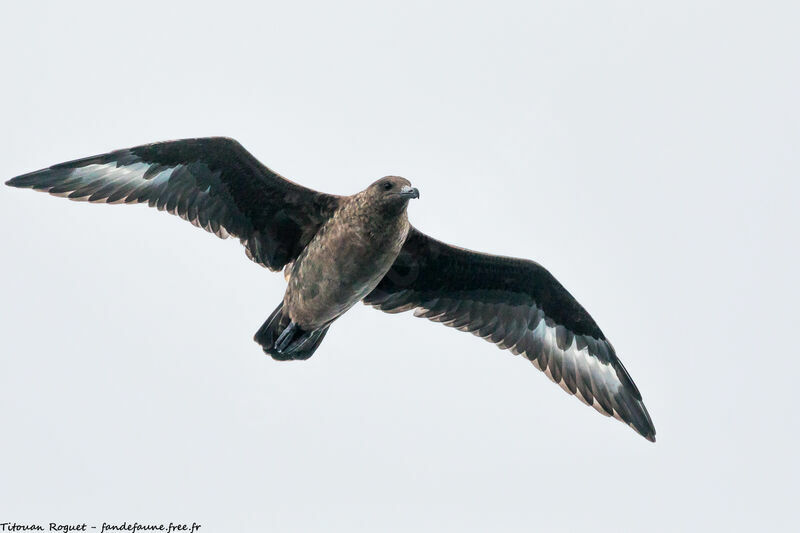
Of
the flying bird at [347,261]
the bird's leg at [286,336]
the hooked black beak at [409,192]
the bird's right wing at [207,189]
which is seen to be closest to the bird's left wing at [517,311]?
the flying bird at [347,261]

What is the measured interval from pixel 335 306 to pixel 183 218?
5.03ft

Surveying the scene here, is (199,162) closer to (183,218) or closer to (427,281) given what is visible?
(183,218)

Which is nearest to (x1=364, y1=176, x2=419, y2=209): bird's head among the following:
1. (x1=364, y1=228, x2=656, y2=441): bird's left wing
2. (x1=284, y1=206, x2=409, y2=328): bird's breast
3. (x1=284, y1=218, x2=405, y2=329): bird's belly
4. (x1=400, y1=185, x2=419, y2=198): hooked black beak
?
(x1=400, y1=185, x2=419, y2=198): hooked black beak

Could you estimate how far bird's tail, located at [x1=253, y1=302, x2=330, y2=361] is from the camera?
10.0 m

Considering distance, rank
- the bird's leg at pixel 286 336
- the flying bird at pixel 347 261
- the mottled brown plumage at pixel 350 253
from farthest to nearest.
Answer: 1. the bird's leg at pixel 286 336
2. the flying bird at pixel 347 261
3. the mottled brown plumage at pixel 350 253

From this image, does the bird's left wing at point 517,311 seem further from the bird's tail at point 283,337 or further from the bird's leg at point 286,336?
the bird's leg at point 286,336

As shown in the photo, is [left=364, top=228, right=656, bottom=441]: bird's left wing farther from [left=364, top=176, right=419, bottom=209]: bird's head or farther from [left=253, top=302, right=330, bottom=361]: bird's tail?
[left=364, top=176, right=419, bottom=209]: bird's head

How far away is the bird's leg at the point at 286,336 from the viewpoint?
9984 mm

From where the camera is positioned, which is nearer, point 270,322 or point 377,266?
point 377,266

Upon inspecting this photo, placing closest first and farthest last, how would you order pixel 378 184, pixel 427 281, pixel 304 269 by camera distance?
pixel 378 184 < pixel 304 269 < pixel 427 281

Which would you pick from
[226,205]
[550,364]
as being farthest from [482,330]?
[226,205]

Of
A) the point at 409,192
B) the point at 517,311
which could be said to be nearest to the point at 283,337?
the point at 409,192

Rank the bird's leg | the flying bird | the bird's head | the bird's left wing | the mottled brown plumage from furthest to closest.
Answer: the bird's left wing → the bird's leg → the flying bird → the mottled brown plumage → the bird's head

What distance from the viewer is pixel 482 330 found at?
1078 cm
